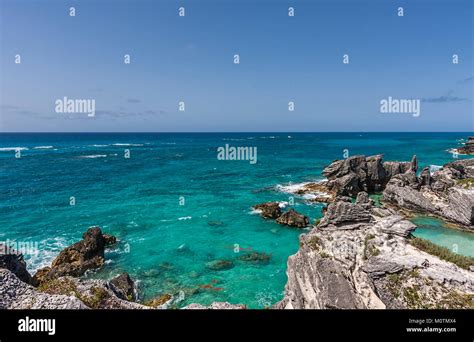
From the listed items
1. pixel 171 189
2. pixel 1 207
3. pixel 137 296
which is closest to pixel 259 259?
pixel 137 296

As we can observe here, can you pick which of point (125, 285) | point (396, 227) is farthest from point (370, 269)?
point (125, 285)

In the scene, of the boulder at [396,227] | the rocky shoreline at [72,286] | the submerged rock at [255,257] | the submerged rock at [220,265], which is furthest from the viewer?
the submerged rock at [255,257]

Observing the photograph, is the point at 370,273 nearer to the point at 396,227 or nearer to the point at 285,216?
the point at 396,227

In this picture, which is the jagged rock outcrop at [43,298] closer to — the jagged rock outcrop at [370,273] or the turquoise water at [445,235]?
the jagged rock outcrop at [370,273]

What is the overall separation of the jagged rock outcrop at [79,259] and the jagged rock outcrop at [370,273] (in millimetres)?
19236

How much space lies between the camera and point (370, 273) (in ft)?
40.6

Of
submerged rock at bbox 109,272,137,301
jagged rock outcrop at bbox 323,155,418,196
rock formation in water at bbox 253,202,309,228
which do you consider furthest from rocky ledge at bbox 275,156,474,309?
jagged rock outcrop at bbox 323,155,418,196

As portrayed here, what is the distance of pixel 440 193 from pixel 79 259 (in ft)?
156

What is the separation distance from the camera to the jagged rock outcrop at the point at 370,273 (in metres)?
11.0

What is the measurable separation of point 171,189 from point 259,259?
33620mm

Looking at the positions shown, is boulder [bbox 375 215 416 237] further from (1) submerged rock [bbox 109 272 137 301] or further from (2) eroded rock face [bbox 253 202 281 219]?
(2) eroded rock face [bbox 253 202 281 219]

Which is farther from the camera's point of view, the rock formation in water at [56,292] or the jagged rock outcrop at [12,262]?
the jagged rock outcrop at [12,262]

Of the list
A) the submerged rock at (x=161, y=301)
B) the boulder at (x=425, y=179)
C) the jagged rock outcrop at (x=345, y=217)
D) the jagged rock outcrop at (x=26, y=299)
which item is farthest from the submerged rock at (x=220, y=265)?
the boulder at (x=425, y=179)
